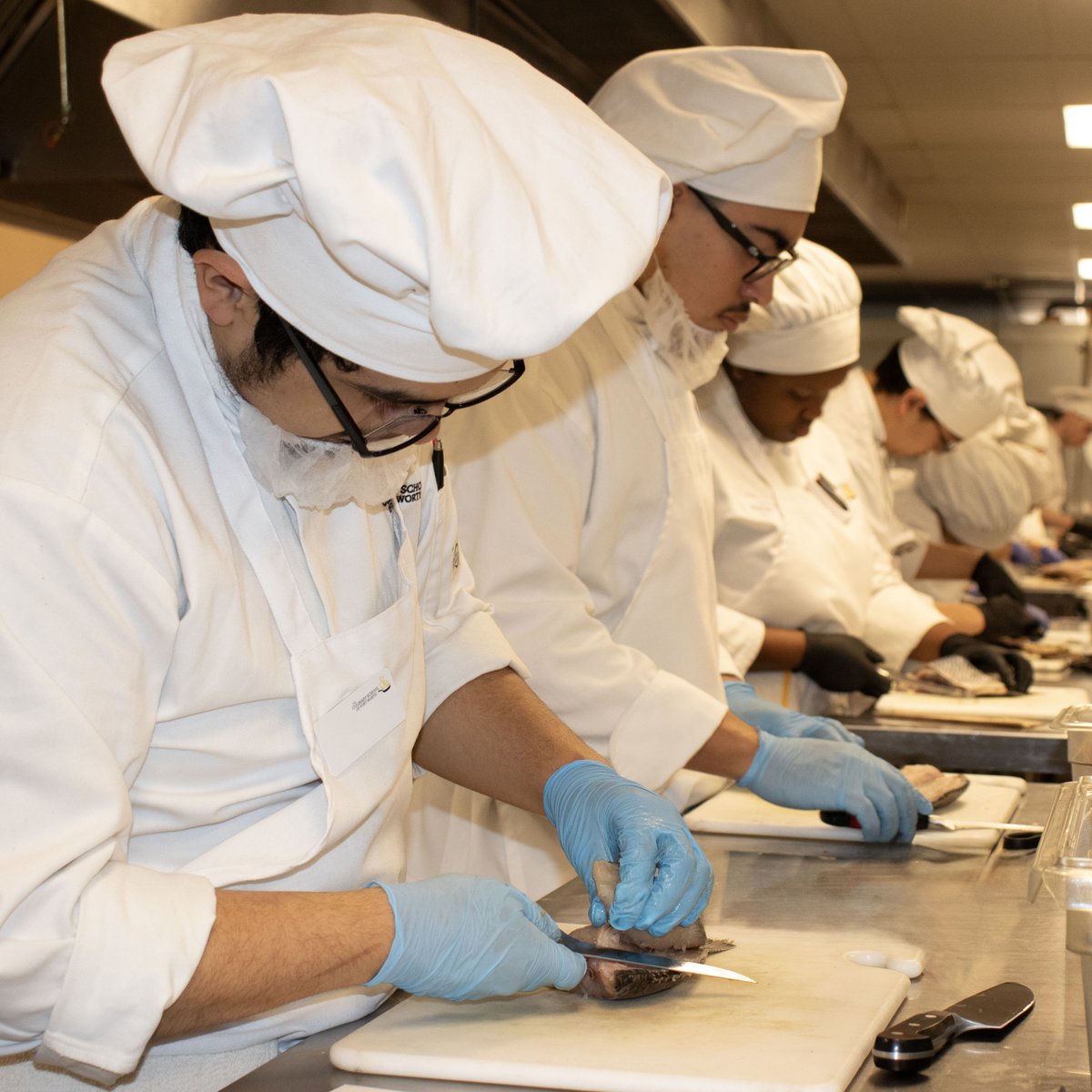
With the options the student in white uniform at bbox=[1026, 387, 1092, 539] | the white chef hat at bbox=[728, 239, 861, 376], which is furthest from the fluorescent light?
the student in white uniform at bbox=[1026, 387, 1092, 539]

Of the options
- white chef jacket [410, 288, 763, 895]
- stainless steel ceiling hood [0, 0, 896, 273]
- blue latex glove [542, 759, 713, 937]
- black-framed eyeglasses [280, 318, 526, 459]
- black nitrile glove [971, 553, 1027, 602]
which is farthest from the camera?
black nitrile glove [971, 553, 1027, 602]

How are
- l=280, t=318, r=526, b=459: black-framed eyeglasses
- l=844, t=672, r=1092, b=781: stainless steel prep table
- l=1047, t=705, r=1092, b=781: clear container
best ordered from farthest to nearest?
l=844, t=672, r=1092, b=781: stainless steel prep table, l=1047, t=705, r=1092, b=781: clear container, l=280, t=318, r=526, b=459: black-framed eyeglasses

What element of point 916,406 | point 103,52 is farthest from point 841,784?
point 916,406

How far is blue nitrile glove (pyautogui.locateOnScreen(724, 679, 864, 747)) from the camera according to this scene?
2.07 m

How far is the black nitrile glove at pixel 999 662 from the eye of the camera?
2.89 meters

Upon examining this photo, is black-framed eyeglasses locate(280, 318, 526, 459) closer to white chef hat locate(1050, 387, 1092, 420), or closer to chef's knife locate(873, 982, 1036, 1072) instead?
chef's knife locate(873, 982, 1036, 1072)

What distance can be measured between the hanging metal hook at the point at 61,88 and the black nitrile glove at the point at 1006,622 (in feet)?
8.55

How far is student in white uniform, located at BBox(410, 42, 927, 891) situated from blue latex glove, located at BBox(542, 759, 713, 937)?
1.20 feet

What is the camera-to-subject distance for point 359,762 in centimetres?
123

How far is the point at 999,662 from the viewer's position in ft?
9.56

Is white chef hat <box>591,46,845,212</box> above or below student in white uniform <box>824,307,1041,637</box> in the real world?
above

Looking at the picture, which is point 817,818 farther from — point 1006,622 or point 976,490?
point 976,490

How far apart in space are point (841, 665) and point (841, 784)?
857mm

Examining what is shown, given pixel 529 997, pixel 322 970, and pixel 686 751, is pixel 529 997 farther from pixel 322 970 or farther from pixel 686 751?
pixel 686 751
